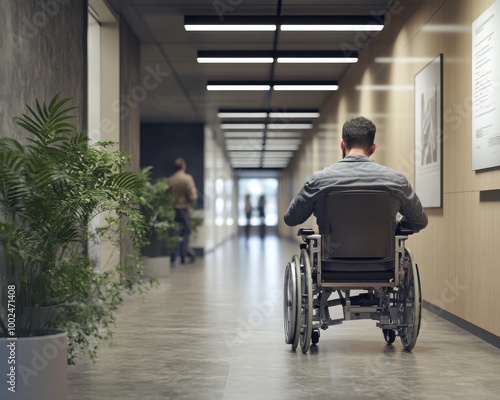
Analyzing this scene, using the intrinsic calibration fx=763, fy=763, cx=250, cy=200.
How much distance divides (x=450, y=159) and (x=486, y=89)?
3.42 feet

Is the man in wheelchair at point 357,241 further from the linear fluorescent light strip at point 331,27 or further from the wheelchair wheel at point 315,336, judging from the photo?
the linear fluorescent light strip at point 331,27

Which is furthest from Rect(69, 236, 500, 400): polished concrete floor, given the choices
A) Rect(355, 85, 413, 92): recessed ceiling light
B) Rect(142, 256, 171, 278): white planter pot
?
Rect(142, 256, 171, 278): white planter pot

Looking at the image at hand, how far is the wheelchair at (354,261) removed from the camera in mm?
3846

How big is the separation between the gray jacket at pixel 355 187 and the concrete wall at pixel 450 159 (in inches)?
22.9

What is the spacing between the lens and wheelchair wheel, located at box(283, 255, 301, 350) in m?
3.92

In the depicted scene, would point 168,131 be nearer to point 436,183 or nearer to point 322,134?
point 322,134

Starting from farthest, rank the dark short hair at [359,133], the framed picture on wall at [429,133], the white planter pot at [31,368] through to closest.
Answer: the framed picture on wall at [429,133], the dark short hair at [359,133], the white planter pot at [31,368]

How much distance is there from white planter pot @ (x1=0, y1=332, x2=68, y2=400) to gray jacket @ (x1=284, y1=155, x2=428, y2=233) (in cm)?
153

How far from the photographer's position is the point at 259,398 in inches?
124

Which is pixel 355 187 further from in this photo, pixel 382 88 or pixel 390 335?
pixel 382 88

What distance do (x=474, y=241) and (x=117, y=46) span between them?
4.14m

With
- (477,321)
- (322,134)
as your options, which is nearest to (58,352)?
(477,321)

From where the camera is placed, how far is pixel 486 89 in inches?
172

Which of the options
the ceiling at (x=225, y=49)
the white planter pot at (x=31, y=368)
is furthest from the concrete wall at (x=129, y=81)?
the white planter pot at (x=31, y=368)
